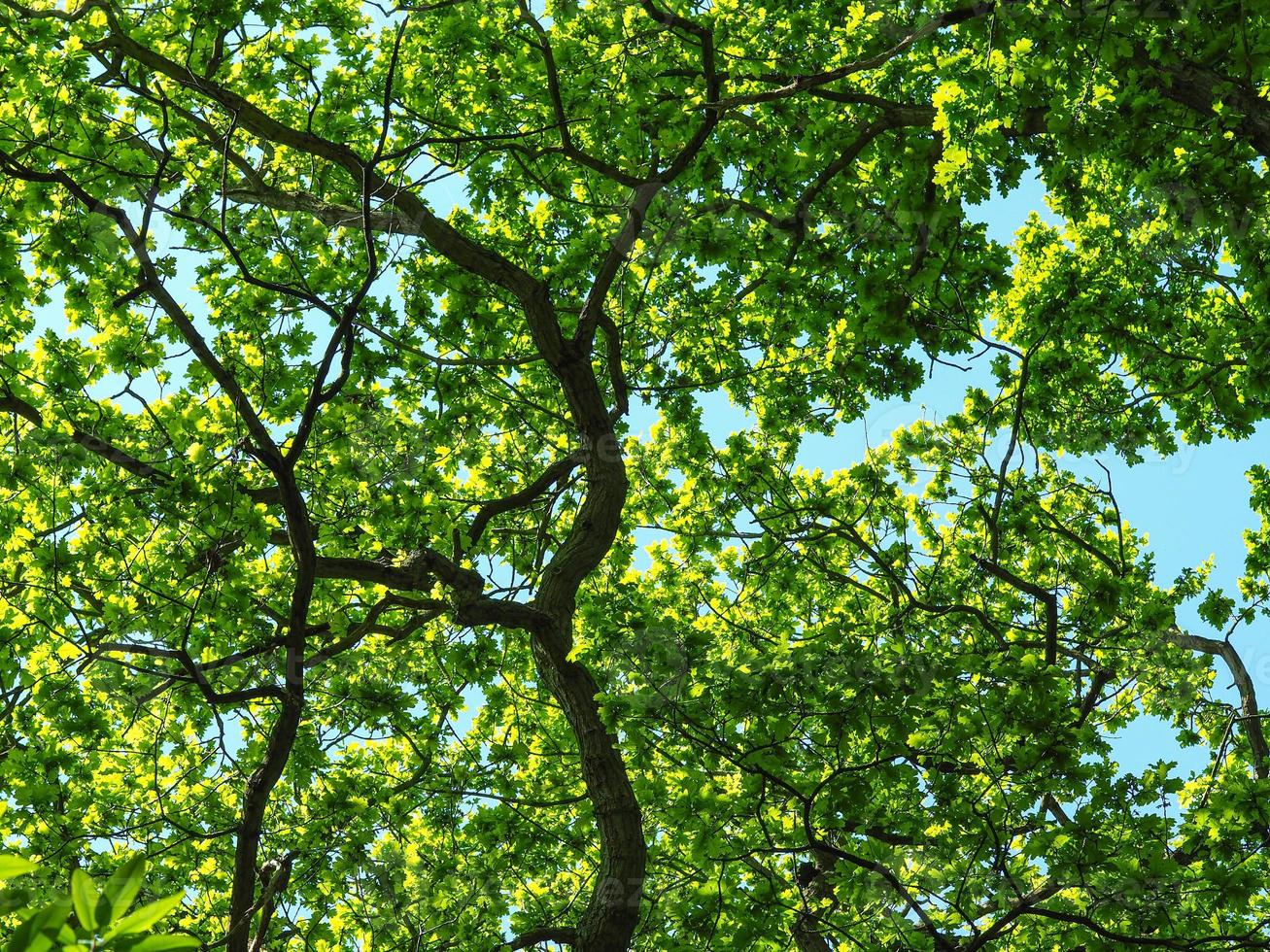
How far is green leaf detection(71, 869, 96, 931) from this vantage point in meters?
1.74

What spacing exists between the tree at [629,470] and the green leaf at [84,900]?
128 inches

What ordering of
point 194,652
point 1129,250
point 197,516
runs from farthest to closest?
point 1129,250 → point 194,652 → point 197,516

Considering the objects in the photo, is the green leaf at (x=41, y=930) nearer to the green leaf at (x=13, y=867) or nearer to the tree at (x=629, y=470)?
the green leaf at (x=13, y=867)

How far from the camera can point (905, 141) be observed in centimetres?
633

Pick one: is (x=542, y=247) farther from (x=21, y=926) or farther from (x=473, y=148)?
(x=21, y=926)

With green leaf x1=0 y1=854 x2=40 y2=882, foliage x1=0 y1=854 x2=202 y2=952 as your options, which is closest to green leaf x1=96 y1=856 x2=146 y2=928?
foliage x1=0 y1=854 x2=202 y2=952

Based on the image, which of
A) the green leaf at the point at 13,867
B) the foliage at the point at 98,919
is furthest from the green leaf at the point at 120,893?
the green leaf at the point at 13,867

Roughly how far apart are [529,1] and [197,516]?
4.37 meters

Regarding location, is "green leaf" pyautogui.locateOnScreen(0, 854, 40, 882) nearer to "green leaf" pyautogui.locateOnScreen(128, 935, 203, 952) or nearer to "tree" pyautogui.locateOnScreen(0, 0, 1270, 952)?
"green leaf" pyautogui.locateOnScreen(128, 935, 203, 952)

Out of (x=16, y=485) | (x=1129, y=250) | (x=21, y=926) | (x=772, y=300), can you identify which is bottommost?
(x=21, y=926)

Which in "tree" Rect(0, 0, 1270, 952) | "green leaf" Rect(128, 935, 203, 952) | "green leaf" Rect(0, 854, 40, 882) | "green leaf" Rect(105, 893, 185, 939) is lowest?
"green leaf" Rect(128, 935, 203, 952)

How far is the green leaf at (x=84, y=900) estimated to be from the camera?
1.74m

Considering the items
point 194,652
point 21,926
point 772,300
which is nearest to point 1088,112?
point 772,300

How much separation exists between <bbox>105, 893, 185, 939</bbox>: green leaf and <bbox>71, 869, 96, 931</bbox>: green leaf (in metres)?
0.04
